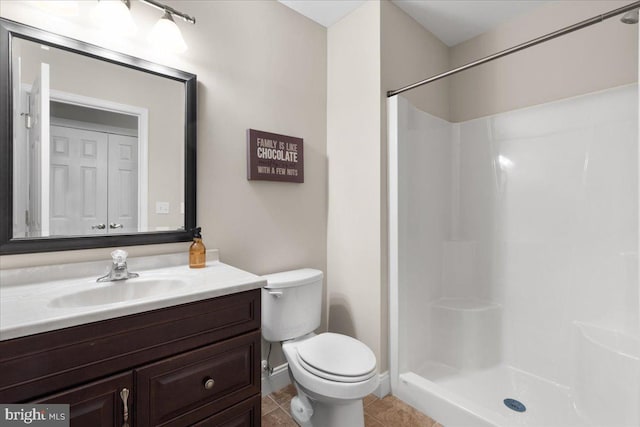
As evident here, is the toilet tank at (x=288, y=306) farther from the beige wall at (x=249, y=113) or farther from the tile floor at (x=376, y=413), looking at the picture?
the tile floor at (x=376, y=413)

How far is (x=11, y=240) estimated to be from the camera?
1117mm

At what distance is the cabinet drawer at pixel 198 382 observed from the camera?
963 millimetres

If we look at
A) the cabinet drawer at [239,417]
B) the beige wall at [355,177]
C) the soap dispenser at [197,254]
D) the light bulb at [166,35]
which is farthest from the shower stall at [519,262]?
the light bulb at [166,35]

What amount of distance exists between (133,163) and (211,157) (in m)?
0.36

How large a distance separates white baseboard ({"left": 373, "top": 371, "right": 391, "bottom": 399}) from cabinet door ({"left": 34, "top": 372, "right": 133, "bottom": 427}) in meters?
1.38

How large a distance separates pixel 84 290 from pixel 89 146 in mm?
605

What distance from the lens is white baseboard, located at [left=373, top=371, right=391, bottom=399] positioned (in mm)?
1842

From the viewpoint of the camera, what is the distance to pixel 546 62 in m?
2.00

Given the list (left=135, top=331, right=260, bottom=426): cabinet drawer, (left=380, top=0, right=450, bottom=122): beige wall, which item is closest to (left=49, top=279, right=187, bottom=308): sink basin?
(left=135, top=331, right=260, bottom=426): cabinet drawer

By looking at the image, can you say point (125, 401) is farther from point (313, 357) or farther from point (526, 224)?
point (526, 224)

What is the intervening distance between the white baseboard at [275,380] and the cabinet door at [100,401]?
3.35 feet

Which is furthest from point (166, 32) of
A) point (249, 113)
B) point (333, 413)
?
point (333, 413)

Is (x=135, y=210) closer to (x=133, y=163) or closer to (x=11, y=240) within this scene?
(x=133, y=163)

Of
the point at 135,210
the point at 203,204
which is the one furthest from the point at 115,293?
the point at 203,204
